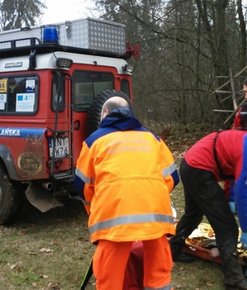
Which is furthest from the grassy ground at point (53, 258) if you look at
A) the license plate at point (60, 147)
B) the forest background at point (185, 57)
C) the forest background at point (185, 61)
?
the forest background at point (185, 57)

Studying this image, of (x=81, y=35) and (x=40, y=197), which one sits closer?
(x=40, y=197)

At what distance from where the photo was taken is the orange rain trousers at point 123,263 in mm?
3240

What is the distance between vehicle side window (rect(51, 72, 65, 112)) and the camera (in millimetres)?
6195

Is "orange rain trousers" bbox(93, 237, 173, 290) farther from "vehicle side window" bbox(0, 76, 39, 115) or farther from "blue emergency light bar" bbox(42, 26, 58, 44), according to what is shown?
"blue emergency light bar" bbox(42, 26, 58, 44)

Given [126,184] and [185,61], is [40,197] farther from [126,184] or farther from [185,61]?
[185,61]

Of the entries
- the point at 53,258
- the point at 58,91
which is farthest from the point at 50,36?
the point at 53,258

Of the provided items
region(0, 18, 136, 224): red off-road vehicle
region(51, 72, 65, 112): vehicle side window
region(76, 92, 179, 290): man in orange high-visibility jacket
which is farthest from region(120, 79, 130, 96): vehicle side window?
region(76, 92, 179, 290): man in orange high-visibility jacket

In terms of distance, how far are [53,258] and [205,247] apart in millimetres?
1660

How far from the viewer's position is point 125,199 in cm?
319

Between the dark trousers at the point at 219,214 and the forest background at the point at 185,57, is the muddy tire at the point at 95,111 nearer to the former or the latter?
the dark trousers at the point at 219,214

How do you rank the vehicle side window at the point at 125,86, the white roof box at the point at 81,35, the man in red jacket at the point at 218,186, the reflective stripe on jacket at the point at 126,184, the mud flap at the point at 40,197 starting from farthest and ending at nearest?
1. the vehicle side window at the point at 125,86
2. the white roof box at the point at 81,35
3. the mud flap at the point at 40,197
4. the man in red jacket at the point at 218,186
5. the reflective stripe on jacket at the point at 126,184

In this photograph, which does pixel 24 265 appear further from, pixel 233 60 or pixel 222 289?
pixel 233 60

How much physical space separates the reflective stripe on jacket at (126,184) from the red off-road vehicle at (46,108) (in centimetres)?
279

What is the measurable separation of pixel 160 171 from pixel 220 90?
11.3m
